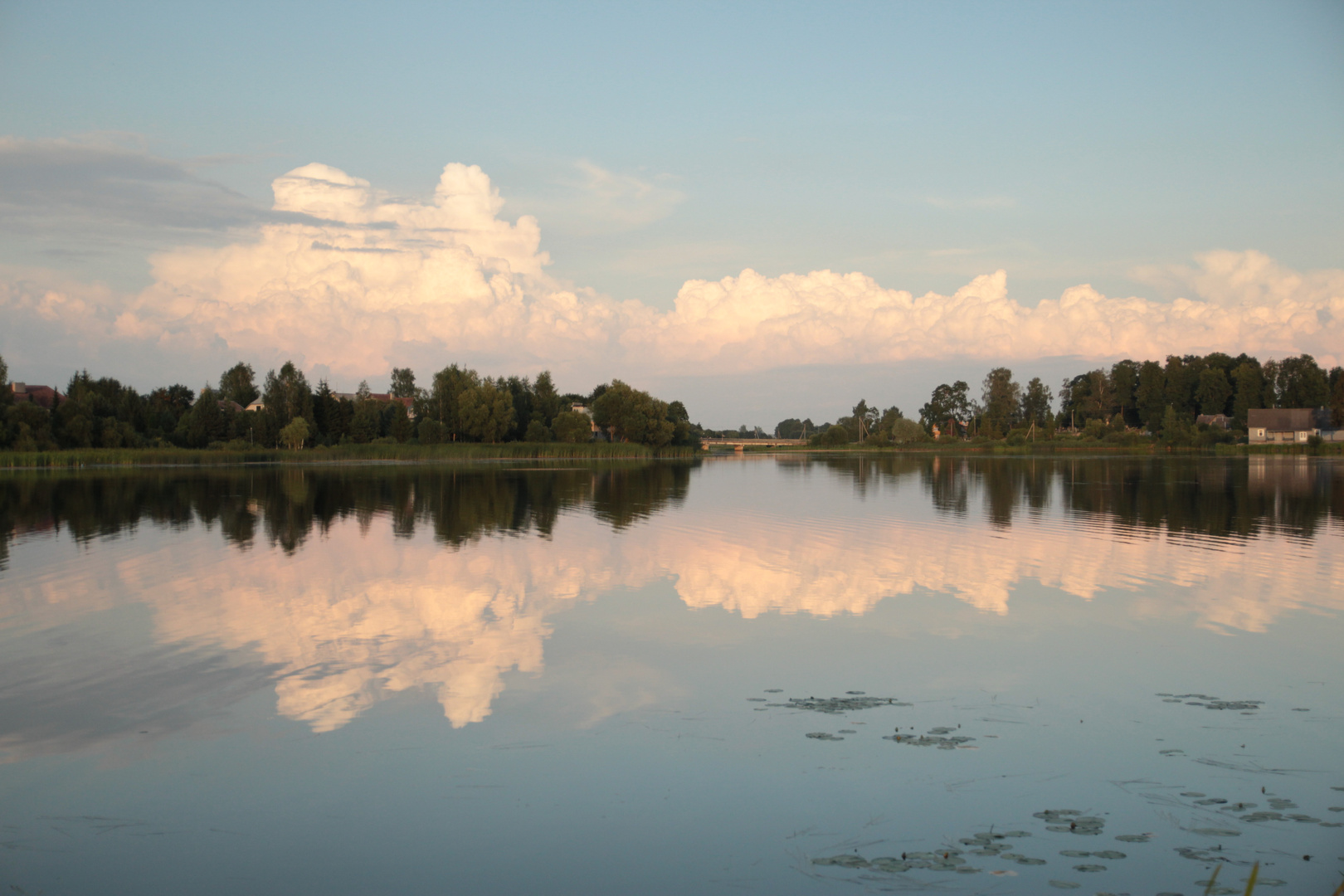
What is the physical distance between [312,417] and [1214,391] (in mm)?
127742

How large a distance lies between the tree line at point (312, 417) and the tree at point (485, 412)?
0.38 feet

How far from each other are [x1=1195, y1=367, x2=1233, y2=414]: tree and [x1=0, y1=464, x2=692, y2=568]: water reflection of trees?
114 m

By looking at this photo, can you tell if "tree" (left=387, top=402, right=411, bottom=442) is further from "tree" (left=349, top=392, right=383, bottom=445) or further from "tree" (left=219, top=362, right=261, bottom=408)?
"tree" (left=219, top=362, right=261, bottom=408)

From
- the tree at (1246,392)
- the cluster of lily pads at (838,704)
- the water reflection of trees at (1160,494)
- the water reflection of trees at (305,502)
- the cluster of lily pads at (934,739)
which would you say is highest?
the tree at (1246,392)

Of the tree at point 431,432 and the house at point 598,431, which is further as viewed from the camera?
the house at point 598,431

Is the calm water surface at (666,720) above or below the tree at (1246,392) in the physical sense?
below

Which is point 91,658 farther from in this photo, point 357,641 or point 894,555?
point 894,555

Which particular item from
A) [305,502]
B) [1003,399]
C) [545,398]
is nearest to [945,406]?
[1003,399]

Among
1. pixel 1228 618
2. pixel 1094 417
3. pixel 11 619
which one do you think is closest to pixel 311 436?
pixel 11 619

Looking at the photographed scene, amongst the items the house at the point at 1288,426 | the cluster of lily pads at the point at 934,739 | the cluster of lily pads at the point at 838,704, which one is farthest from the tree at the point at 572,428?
the cluster of lily pads at the point at 934,739

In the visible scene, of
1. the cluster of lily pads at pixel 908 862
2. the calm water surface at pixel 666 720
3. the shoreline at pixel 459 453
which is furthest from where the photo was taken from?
the shoreline at pixel 459 453

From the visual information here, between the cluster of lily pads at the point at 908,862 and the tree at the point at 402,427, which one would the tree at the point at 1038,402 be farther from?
the cluster of lily pads at the point at 908,862

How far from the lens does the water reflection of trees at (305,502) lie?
86.4ft

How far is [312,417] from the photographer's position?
100 meters
